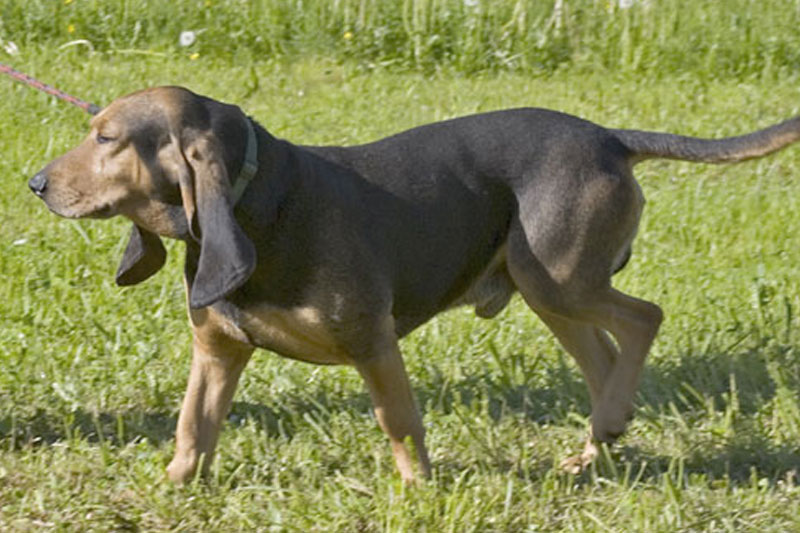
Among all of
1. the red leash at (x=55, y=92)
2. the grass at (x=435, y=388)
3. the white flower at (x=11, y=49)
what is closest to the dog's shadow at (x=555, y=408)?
the grass at (x=435, y=388)

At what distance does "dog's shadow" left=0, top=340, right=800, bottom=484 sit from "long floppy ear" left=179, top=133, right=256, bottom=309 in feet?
3.35

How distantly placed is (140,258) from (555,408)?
5.27 ft

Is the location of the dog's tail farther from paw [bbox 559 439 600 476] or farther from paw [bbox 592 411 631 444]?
paw [bbox 559 439 600 476]

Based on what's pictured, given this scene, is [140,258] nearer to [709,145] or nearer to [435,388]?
[435,388]

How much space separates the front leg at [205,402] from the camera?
531 centimetres

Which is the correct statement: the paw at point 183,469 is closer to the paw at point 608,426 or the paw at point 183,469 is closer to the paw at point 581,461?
the paw at point 581,461

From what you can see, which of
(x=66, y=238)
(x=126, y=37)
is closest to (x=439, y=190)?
(x=66, y=238)

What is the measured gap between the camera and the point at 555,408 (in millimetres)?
6051

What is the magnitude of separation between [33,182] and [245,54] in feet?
15.8

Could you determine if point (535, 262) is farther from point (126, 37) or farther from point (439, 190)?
point (126, 37)

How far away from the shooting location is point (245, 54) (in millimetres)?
9609

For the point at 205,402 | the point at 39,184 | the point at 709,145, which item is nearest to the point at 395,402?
the point at 205,402

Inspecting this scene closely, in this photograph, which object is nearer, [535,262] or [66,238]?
[535,262]

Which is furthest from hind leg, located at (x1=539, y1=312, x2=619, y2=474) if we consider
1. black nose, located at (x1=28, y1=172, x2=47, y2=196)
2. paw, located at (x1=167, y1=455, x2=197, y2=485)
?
black nose, located at (x1=28, y1=172, x2=47, y2=196)
